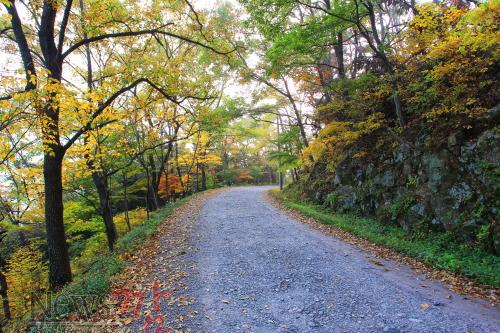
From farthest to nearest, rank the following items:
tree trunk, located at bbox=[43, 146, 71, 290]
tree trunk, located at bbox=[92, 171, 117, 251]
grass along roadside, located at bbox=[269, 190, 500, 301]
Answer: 1. tree trunk, located at bbox=[92, 171, 117, 251]
2. tree trunk, located at bbox=[43, 146, 71, 290]
3. grass along roadside, located at bbox=[269, 190, 500, 301]

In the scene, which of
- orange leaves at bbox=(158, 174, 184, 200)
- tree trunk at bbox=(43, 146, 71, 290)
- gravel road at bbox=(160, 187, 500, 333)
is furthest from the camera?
orange leaves at bbox=(158, 174, 184, 200)

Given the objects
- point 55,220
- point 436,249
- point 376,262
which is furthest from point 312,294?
point 55,220

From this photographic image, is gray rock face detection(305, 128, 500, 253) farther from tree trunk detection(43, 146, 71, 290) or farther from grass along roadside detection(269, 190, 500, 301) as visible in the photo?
tree trunk detection(43, 146, 71, 290)

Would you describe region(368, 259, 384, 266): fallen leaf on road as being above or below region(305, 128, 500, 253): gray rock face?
below

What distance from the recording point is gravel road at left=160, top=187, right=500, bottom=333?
3.97m

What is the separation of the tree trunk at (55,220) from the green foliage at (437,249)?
7.94 m

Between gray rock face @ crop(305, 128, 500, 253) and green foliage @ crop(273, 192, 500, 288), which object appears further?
gray rock face @ crop(305, 128, 500, 253)

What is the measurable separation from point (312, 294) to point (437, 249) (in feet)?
11.4

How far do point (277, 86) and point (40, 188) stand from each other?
44.1 ft

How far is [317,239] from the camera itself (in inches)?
320

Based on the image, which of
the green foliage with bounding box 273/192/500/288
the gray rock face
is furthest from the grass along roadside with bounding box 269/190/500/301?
the gray rock face

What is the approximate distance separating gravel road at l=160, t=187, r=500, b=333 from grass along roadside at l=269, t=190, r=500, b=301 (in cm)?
67

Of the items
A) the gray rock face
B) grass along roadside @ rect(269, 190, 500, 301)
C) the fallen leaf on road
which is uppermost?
the gray rock face

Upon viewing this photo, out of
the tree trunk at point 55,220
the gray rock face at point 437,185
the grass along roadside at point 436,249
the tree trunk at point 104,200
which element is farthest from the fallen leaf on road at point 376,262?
the tree trunk at point 104,200
